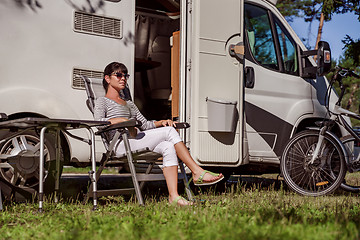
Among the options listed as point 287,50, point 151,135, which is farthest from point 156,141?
point 287,50

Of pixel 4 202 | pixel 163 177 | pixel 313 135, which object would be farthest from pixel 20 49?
pixel 313 135

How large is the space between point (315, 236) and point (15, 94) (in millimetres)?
3107

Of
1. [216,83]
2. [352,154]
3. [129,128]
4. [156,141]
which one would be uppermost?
[216,83]

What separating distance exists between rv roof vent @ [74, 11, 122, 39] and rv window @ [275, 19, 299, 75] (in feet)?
6.91

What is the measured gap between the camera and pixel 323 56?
5.59 metres

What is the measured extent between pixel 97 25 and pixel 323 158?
2.76 metres

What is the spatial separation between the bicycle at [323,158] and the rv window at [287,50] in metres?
0.72

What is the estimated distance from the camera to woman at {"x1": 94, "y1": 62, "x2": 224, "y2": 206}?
4375mm

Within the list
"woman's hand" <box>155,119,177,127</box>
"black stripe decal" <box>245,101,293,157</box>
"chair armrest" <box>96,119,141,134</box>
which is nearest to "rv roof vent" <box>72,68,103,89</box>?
"chair armrest" <box>96,119,141,134</box>

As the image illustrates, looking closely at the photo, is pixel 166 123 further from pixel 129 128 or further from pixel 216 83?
pixel 216 83

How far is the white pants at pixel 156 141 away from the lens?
177 inches

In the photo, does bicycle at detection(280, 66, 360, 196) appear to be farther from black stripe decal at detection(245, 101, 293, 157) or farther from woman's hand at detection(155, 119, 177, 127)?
woman's hand at detection(155, 119, 177, 127)

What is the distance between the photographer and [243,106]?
569 cm

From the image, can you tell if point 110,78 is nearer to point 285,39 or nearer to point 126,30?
point 126,30
